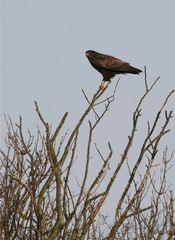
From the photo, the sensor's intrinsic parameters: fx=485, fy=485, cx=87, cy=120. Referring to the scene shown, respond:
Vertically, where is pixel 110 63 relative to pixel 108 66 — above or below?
above

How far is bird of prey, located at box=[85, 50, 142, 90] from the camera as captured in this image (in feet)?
31.2

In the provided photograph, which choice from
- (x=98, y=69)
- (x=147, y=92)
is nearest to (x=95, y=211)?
(x=147, y=92)

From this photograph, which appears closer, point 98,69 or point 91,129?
point 91,129

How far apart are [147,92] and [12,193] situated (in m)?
3.87

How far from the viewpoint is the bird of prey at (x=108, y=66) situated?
31.2 ft

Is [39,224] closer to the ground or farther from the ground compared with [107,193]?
closer to the ground

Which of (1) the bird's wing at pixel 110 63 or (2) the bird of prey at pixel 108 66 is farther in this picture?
(1) the bird's wing at pixel 110 63

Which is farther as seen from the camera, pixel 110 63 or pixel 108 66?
pixel 110 63

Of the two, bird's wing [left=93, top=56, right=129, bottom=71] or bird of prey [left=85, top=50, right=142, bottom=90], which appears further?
bird's wing [left=93, top=56, right=129, bottom=71]

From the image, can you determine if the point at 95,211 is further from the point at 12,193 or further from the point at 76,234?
the point at 12,193

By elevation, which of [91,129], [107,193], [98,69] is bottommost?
[107,193]

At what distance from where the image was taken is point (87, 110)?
3.16 m

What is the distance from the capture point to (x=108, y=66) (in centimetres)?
995

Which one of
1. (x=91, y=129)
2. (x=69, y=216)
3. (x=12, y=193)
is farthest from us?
(x=12, y=193)
